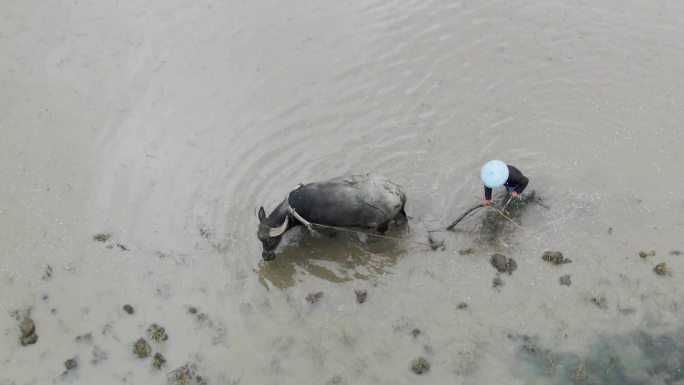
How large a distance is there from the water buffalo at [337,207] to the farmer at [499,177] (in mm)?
1105

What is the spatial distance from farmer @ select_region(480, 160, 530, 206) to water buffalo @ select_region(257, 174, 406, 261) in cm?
110

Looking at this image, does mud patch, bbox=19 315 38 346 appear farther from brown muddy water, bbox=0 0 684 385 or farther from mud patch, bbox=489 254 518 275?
mud patch, bbox=489 254 518 275

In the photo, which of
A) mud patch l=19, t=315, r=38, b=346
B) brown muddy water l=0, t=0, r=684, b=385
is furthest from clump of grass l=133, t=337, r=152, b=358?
mud patch l=19, t=315, r=38, b=346

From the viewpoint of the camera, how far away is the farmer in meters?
7.13

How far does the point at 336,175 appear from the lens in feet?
28.6

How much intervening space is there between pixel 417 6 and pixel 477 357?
7.02 meters

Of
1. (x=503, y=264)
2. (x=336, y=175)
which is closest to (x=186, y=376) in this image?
(x=336, y=175)

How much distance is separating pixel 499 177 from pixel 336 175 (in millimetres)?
2575

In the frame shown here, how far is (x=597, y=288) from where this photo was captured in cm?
737

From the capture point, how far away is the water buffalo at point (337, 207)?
24.8ft

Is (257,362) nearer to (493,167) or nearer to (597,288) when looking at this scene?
(493,167)

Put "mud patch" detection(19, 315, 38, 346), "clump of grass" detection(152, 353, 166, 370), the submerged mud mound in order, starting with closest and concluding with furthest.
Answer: the submerged mud mound, "clump of grass" detection(152, 353, 166, 370), "mud patch" detection(19, 315, 38, 346)

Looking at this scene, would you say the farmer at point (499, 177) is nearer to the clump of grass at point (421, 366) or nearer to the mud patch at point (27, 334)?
the clump of grass at point (421, 366)

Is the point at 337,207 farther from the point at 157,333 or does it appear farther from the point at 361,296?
the point at 157,333
